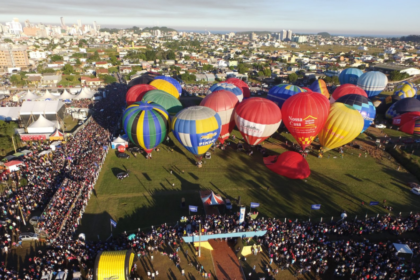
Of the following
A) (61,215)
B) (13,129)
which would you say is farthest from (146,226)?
(13,129)

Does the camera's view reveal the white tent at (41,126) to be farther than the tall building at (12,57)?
No

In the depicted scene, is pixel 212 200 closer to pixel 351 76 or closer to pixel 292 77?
pixel 351 76

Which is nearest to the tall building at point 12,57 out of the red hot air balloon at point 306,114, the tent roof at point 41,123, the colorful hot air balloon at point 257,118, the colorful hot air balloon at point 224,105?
the tent roof at point 41,123

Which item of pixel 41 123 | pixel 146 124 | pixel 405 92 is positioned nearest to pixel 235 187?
pixel 146 124

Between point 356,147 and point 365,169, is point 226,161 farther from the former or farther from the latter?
point 356,147

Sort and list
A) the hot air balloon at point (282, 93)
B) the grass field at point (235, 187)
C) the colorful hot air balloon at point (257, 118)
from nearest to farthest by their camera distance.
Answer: the grass field at point (235, 187) < the colorful hot air balloon at point (257, 118) < the hot air balloon at point (282, 93)

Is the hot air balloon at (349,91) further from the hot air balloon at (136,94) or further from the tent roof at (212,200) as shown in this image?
the tent roof at (212,200)
